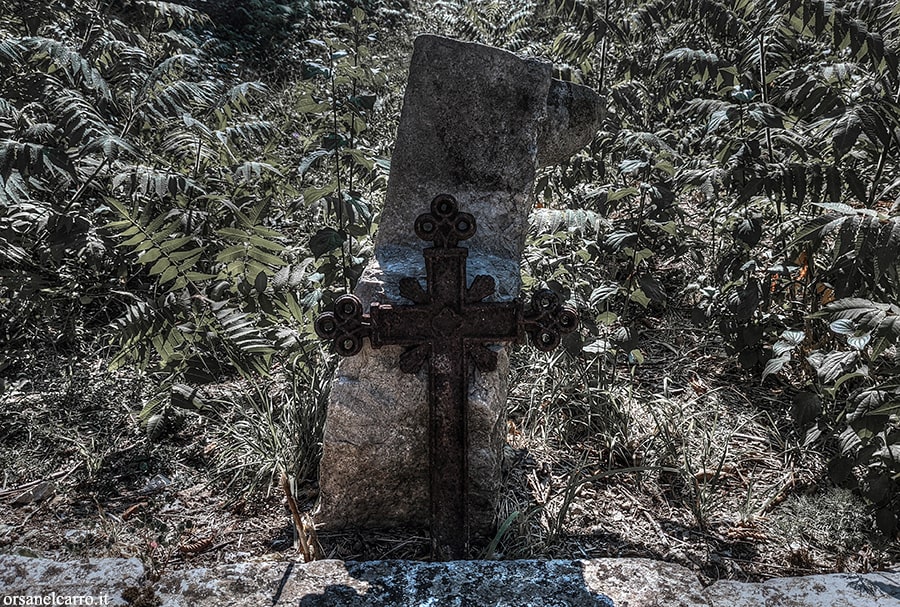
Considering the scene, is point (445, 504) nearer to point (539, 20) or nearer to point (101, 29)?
point (101, 29)

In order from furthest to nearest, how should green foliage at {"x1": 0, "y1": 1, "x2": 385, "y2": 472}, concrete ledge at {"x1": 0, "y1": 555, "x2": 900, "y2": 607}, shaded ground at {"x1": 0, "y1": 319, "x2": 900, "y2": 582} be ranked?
green foliage at {"x1": 0, "y1": 1, "x2": 385, "y2": 472}, shaded ground at {"x1": 0, "y1": 319, "x2": 900, "y2": 582}, concrete ledge at {"x1": 0, "y1": 555, "x2": 900, "y2": 607}

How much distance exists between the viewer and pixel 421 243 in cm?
231

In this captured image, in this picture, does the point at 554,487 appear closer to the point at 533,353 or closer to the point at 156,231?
the point at 533,353

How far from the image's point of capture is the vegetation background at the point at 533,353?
7.98 ft

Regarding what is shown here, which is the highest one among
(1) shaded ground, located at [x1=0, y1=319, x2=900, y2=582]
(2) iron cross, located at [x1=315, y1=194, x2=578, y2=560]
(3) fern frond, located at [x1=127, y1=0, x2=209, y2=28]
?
(3) fern frond, located at [x1=127, y1=0, x2=209, y2=28]

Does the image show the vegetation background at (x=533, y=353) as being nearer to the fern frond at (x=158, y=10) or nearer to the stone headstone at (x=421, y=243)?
the fern frond at (x=158, y=10)

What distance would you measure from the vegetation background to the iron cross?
0.82ft

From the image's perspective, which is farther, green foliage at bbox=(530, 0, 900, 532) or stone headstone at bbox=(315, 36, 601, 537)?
green foliage at bbox=(530, 0, 900, 532)

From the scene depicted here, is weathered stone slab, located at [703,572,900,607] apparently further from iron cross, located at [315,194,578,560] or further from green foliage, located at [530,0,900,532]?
iron cross, located at [315,194,578,560]

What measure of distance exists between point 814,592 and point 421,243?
1538mm

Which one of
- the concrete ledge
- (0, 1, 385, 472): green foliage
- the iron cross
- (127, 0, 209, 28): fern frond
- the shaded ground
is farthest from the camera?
(127, 0, 209, 28): fern frond

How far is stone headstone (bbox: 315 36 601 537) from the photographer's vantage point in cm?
222

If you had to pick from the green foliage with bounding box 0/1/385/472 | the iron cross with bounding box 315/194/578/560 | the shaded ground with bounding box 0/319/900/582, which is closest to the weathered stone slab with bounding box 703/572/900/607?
the shaded ground with bounding box 0/319/900/582

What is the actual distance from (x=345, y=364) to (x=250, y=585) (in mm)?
790
